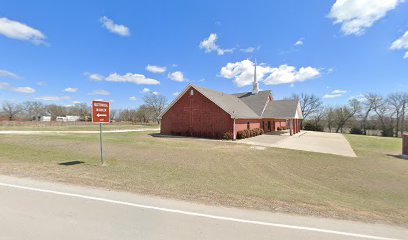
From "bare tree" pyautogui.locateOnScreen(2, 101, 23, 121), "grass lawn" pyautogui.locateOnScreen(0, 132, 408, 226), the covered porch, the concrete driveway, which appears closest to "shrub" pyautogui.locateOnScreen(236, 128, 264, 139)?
the concrete driveway

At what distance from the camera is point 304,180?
27.9 feet

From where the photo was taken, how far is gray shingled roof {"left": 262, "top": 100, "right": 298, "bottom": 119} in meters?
27.9

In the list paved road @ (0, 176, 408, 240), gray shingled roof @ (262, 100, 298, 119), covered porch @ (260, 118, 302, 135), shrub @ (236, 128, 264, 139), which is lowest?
paved road @ (0, 176, 408, 240)

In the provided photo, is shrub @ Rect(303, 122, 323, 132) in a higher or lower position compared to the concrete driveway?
higher

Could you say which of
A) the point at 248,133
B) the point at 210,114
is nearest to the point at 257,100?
the point at 248,133

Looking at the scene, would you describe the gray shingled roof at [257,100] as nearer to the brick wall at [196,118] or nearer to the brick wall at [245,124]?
the brick wall at [245,124]

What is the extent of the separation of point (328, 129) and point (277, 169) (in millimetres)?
52592

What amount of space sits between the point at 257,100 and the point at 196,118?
11.8m

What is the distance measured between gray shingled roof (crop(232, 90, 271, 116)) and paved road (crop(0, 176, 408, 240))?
2539cm

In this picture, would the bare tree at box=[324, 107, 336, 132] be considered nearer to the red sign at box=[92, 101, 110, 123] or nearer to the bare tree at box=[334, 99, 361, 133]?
the bare tree at box=[334, 99, 361, 133]

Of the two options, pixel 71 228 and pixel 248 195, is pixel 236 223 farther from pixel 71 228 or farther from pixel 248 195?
pixel 71 228

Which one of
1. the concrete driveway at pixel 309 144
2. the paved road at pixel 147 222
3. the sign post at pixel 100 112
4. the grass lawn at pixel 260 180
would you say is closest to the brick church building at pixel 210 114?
the concrete driveway at pixel 309 144

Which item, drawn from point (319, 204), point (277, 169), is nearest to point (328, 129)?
point (277, 169)

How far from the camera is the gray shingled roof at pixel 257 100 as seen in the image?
29736 millimetres
